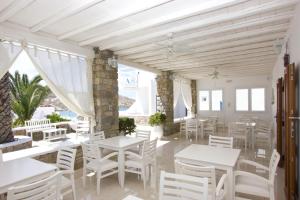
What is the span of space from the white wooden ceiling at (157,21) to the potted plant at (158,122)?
9.41 ft

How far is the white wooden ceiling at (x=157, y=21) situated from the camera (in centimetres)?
244

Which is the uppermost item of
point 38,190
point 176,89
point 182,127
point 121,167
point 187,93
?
point 176,89

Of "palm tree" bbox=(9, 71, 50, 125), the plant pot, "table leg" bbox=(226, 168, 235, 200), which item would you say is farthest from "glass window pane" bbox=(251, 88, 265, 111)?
"palm tree" bbox=(9, 71, 50, 125)

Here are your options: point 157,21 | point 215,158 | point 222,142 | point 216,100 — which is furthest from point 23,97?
point 216,100

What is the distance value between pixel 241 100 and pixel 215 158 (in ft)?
25.9

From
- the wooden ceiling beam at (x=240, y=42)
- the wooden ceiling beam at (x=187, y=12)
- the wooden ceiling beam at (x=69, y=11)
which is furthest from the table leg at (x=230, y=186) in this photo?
the wooden ceiling beam at (x=240, y=42)

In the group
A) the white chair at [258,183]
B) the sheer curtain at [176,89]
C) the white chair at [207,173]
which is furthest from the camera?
the sheer curtain at [176,89]

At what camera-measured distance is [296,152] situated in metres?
2.49

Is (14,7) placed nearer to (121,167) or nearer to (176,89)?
(121,167)

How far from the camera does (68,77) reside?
3.97 meters

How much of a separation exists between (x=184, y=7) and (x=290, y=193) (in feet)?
8.85

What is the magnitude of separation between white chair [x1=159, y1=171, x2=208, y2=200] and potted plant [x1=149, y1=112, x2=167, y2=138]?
16.9 feet

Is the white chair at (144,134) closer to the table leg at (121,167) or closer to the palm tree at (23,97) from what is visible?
the table leg at (121,167)

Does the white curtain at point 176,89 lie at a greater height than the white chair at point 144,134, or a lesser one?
greater
